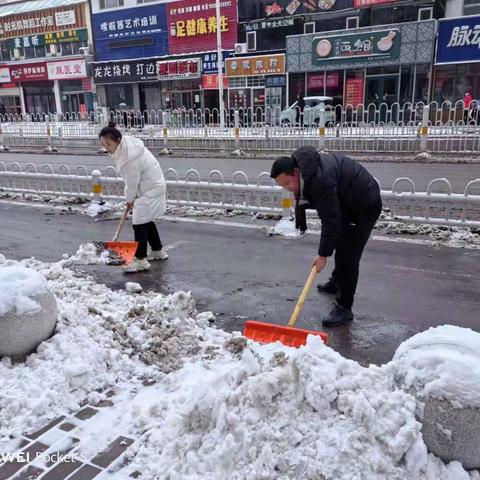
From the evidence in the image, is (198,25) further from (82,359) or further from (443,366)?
(443,366)

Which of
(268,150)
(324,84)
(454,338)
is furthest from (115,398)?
(324,84)

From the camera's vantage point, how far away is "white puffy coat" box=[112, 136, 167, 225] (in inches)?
221

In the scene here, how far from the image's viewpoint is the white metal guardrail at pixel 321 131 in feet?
48.5

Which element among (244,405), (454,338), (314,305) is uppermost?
(454,338)

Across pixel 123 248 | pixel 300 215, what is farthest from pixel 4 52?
pixel 300 215

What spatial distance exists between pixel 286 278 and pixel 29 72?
38959 mm

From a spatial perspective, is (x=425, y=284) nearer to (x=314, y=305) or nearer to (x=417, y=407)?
(x=314, y=305)

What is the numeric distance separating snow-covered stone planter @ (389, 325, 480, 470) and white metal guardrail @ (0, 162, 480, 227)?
4459 mm

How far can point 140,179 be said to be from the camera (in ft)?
18.8

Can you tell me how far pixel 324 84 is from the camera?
2633 centimetres

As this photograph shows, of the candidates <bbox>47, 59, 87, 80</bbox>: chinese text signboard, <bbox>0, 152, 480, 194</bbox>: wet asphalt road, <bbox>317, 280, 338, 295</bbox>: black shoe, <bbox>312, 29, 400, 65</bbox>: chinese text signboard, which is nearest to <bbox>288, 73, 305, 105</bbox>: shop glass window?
<bbox>312, 29, 400, 65</bbox>: chinese text signboard

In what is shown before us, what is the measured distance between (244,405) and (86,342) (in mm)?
1537

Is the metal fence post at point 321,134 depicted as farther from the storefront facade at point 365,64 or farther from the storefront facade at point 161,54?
the storefront facade at point 161,54

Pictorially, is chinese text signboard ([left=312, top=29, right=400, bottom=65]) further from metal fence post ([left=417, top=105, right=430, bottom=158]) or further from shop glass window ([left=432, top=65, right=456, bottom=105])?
metal fence post ([left=417, top=105, right=430, bottom=158])
